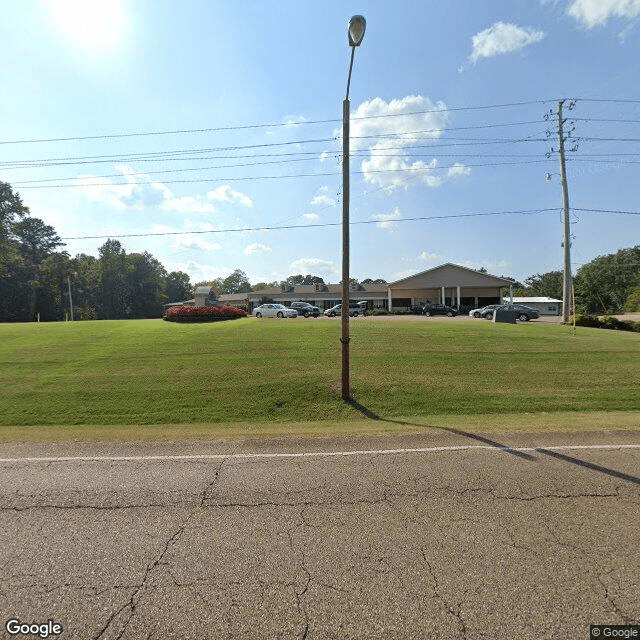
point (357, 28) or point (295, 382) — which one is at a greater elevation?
point (357, 28)

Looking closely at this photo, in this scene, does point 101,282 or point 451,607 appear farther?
point 101,282

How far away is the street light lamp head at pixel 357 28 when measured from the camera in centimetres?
721

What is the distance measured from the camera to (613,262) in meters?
75.6

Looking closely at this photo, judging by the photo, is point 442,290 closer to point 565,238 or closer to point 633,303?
point 565,238

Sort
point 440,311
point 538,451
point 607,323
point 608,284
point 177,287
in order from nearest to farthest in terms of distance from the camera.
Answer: point 538,451 < point 607,323 < point 440,311 < point 608,284 < point 177,287

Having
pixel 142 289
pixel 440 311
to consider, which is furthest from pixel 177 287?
pixel 440 311

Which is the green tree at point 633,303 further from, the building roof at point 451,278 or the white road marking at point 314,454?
the white road marking at point 314,454

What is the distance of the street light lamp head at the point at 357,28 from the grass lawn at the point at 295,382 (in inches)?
310

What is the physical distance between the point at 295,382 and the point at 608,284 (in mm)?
84863

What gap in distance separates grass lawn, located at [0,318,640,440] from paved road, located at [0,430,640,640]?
2388 mm

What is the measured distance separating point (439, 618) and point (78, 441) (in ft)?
22.1

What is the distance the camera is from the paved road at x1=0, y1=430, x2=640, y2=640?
248 centimetres

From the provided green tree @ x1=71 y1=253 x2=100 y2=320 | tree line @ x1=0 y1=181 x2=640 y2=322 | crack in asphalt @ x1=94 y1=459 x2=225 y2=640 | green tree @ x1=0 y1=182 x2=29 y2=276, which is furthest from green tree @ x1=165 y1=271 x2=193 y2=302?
crack in asphalt @ x1=94 y1=459 x2=225 y2=640

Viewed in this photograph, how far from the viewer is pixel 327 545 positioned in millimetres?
3289
